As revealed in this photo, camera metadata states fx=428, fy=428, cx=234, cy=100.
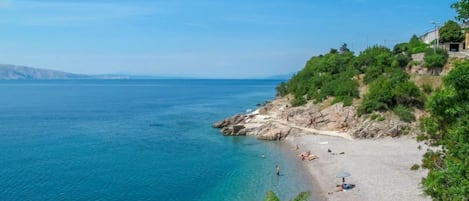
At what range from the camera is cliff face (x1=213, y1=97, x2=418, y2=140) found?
57594 millimetres

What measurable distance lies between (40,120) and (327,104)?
5849 centimetres

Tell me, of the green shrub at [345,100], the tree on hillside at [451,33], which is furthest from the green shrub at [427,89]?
the tree on hillside at [451,33]

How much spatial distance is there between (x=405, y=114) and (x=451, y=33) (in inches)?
1179

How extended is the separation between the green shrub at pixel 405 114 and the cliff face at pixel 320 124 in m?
0.64

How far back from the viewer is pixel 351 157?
A: 48.2 meters

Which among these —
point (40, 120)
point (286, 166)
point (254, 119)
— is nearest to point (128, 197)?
point (286, 166)

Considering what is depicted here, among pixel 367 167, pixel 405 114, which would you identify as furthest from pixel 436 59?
pixel 367 167

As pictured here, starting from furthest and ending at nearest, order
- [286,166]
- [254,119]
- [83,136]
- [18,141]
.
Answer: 1. [254,119]
2. [83,136]
3. [18,141]
4. [286,166]

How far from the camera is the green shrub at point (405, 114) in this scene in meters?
57.7

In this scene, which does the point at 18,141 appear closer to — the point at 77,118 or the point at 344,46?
the point at 77,118

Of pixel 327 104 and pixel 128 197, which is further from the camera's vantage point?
pixel 327 104

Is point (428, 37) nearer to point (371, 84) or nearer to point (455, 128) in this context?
point (371, 84)

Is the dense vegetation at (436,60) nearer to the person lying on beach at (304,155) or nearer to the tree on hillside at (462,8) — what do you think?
the person lying on beach at (304,155)

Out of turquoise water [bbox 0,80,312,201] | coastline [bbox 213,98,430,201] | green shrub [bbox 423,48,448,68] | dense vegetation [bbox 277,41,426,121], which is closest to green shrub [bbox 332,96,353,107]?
dense vegetation [bbox 277,41,426,121]
